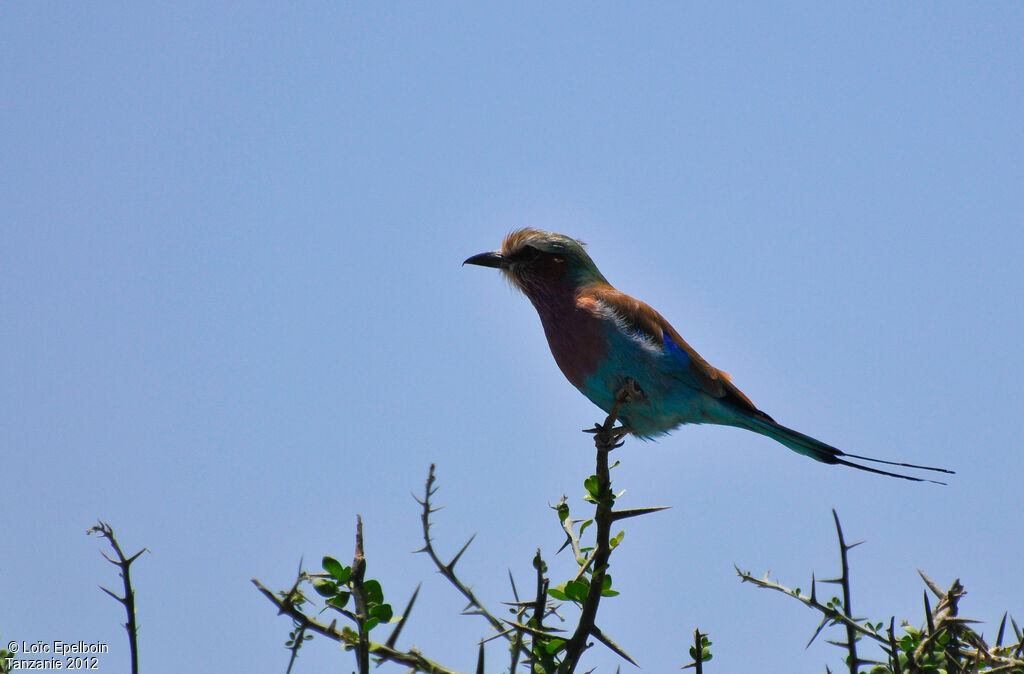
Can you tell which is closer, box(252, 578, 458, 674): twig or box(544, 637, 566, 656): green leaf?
box(252, 578, 458, 674): twig

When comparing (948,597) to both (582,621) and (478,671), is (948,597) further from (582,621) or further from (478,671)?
(478,671)

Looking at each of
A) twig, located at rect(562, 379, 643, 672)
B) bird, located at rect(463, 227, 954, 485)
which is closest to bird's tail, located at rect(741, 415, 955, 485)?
bird, located at rect(463, 227, 954, 485)

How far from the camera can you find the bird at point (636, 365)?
4930 millimetres

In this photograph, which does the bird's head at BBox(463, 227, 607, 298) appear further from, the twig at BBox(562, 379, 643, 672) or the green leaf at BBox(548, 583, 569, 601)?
the green leaf at BBox(548, 583, 569, 601)

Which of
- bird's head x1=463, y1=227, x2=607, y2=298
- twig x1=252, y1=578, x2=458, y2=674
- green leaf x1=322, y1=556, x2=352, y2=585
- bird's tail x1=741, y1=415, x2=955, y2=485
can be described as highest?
bird's head x1=463, y1=227, x2=607, y2=298

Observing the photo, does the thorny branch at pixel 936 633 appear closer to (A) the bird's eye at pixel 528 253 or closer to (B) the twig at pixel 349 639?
(B) the twig at pixel 349 639

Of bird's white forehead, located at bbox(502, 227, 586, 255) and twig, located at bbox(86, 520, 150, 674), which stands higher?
bird's white forehead, located at bbox(502, 227, 586, 255)

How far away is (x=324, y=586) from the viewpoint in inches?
88.1

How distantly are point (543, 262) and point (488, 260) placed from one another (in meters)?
0.39

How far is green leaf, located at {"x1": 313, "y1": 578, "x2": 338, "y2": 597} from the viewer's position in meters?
2.24

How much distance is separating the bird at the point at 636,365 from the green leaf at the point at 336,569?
2.66 metres

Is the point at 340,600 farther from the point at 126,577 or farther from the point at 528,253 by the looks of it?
the point at 528,253

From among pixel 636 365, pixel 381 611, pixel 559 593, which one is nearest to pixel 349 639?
pixel 381 611

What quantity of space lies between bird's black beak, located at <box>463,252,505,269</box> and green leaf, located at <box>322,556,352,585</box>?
346 cm
